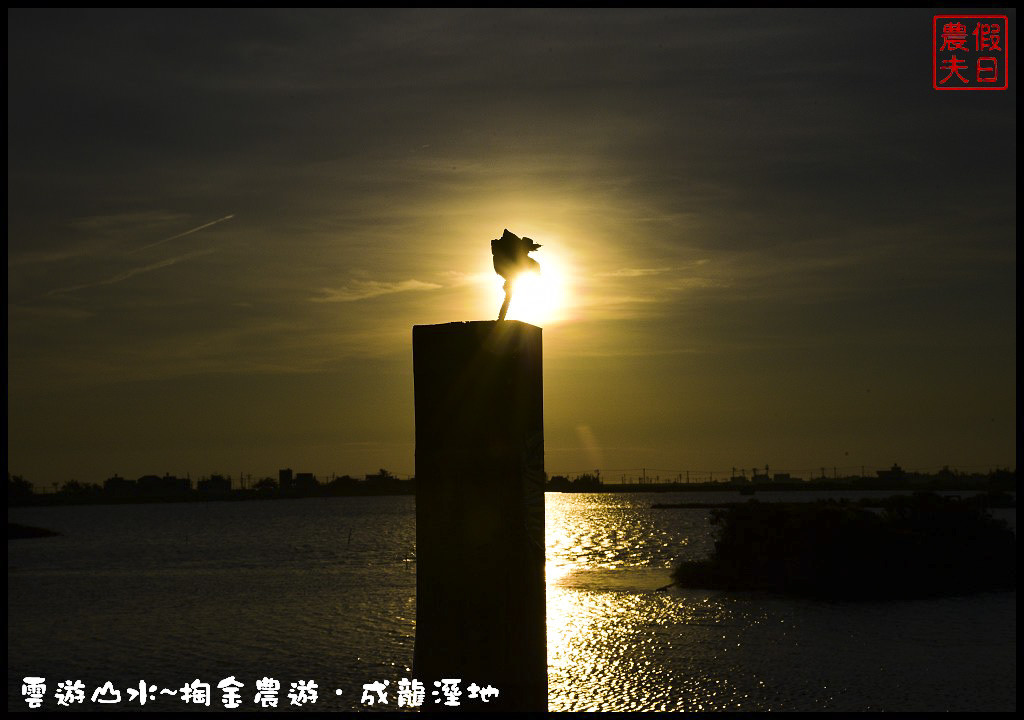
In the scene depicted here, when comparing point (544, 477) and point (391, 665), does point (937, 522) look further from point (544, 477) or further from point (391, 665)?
point (544, 477)

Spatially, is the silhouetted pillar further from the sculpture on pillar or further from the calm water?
the calm water

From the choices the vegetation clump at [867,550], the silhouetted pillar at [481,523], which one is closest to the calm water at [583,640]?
the vegetation clump at [867,550]

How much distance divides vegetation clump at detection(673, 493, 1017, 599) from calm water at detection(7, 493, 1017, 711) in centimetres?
197

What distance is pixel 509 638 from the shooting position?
573 centimetres

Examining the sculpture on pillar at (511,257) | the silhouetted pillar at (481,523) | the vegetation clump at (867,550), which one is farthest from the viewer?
the vegetation clump at (867,550)

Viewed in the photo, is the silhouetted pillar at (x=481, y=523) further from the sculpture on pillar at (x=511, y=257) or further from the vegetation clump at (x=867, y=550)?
the vegetation clump at (x=867, y=550)

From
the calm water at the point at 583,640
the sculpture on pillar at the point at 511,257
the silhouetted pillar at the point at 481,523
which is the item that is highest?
the sculpture on pillar at the point at 511,257

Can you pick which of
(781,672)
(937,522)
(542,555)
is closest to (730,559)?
(937,522)

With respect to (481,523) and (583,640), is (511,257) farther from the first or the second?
(583,640)

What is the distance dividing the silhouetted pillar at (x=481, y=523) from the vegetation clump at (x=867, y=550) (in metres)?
53.4

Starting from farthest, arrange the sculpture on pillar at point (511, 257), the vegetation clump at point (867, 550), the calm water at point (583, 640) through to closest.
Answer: the vegetation clump at point (867, 550) → the calm water at point (583, 640) → the sculpture on pillar at point (511, 257)

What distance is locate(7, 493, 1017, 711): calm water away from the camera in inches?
1309

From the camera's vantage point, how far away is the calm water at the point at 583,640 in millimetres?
33250

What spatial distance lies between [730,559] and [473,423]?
58039 millimetres
